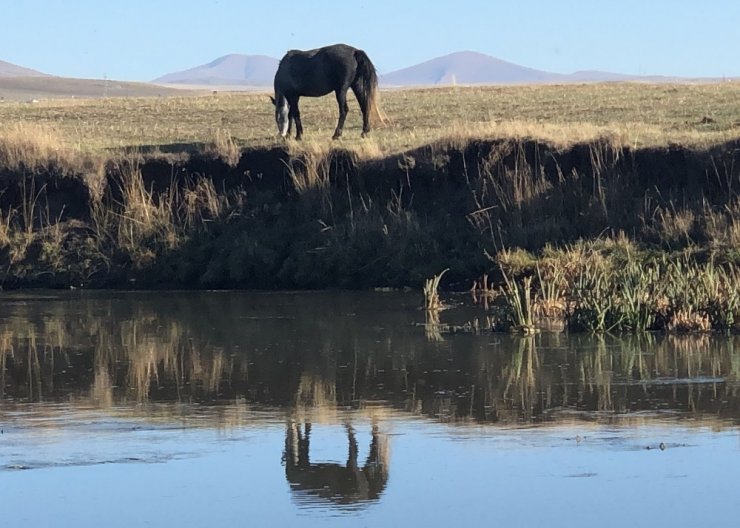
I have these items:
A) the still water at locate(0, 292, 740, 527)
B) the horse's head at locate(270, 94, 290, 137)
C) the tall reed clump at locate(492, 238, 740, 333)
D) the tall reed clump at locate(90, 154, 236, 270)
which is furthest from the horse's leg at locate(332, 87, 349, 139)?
the tall reed clump at locate(492, 238, 740, 333)

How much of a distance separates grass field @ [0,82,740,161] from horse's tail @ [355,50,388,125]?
14.4 inches

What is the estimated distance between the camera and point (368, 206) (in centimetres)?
1919

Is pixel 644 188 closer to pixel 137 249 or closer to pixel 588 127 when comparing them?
pixel 588 127

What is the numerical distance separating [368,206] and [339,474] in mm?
11195

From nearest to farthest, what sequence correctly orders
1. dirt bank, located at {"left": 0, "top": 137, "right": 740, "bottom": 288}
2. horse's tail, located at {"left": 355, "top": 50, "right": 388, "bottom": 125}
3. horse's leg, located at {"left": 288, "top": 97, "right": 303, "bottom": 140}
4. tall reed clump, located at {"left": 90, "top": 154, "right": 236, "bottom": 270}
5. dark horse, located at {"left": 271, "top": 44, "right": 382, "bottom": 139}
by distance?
dirt bank, located at {"left": 0, "top": 137, "right": 740, "bottom": 288} < tall reed clump, located at {"left": 90, "top": 154, "right": 236, "bottom": 270} < horse's leg, located at {"left": 288, "top": 97, "right": 303, "bottom": 140} < dark horse, located at {"left": 271, "top": 44, "right": 382, "bottom": 139} < horse's tail, located at {"left": 355, "top": 50, "right": 388, "bottom": 125}

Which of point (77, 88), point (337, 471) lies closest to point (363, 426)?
point (337, 471)

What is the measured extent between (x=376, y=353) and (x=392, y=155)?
7282mm

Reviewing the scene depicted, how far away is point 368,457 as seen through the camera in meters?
8.54

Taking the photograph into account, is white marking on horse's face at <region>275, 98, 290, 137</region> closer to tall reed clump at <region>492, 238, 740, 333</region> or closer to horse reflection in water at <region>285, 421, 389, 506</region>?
tall reed clump at <region>492, 238, 740, 333</region>

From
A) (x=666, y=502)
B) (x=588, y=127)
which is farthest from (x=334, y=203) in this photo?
(x=666, y=502)

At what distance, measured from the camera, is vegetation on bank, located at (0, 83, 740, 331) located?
1761 cm

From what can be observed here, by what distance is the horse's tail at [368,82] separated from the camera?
22156 millimetres

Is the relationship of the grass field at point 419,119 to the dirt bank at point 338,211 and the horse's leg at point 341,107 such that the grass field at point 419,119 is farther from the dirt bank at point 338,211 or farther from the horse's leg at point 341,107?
the dirt bank at point 338,211

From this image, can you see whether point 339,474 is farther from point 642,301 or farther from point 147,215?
point 147,215
